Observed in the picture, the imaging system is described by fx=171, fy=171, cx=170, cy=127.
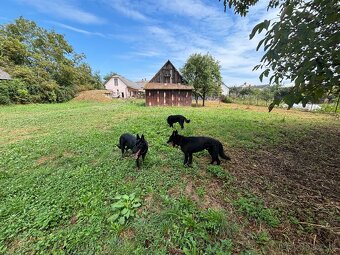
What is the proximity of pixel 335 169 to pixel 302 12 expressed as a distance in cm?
393

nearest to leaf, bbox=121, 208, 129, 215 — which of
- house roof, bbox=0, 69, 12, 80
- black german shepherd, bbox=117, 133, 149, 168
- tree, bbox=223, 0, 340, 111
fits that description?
black german shepherd, bbox=117, 133, 149, 168

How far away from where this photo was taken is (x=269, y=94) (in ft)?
109

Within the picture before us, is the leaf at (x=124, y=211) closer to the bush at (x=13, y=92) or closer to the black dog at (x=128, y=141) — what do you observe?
the black dog at (x=128, y=141)

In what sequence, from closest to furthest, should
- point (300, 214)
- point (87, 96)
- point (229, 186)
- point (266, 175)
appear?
1. point (300, 214)
2. point (229, 186)
3. point (266, 175)
4. point (87, 96)

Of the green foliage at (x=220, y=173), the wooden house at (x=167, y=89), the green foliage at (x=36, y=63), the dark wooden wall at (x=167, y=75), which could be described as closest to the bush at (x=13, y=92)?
the green foliage at (x=36, y=63)

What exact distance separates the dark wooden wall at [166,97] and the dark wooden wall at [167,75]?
163cm

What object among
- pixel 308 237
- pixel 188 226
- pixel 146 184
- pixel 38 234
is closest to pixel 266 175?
pixel 308 237

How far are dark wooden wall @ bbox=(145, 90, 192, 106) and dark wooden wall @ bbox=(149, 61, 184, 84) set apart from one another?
5.36 ft

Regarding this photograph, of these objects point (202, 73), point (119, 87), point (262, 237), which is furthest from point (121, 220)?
point (119, 87)

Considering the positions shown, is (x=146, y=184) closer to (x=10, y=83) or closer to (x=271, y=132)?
(x=271, y=132)

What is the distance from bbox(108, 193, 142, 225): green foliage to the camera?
2461 mm

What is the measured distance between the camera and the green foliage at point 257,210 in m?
2.44

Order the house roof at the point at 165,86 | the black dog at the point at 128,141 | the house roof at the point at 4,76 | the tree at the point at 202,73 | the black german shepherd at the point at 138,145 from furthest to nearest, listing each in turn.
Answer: the tree at the point at 202,73 → the house roof at the point at 165,86 → the house roof at the point at 4,76 → the black dog at the point at 128,141 → the black german shepherd at the point at 138,145

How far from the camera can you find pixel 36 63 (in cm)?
2625
